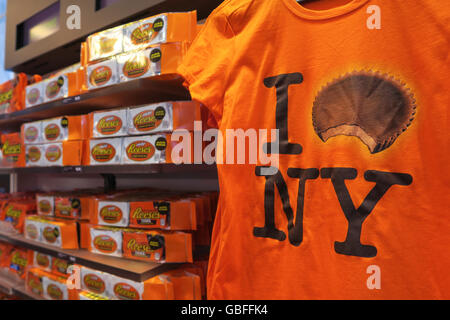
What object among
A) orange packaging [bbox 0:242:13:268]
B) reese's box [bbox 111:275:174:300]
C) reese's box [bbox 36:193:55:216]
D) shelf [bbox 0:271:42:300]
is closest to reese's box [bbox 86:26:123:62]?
reese's box [bbox 36:193:55:216]

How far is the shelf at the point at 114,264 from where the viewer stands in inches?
40.7

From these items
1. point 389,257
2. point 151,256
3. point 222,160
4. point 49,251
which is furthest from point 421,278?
point 49,251

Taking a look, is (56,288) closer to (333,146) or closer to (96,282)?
(96,282)

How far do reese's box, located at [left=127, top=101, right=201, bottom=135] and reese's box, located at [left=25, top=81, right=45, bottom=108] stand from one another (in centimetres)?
86

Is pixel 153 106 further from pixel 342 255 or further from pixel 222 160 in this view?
pixel 342 255

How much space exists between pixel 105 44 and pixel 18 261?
155 centimetres

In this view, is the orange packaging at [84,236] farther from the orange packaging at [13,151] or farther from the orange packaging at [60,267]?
the orange packaging at [13,151]

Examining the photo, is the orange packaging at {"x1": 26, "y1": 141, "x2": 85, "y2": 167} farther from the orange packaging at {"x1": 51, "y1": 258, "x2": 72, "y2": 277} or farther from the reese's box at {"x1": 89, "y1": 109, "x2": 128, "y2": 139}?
the orange packaging at {"x1": 51, "y1": 258, "x2": 72, "y2": 277}

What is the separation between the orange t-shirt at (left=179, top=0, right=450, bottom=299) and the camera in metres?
0.57

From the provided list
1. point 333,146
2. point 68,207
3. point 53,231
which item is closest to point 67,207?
point 68,207

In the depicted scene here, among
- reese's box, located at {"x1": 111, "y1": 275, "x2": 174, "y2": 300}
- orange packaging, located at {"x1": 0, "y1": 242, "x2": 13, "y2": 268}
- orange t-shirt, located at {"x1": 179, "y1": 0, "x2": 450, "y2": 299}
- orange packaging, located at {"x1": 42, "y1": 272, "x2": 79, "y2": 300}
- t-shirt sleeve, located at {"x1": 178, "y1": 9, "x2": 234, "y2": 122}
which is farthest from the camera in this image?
orange packaging, located at {"x1": 0, "y1": 242, "x2": 13, "y2": 268}

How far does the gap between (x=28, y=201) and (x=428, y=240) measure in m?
2.19

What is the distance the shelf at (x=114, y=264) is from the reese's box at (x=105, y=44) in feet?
2.98

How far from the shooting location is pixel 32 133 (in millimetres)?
1547
